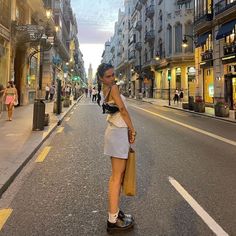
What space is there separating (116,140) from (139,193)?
6.34 feet

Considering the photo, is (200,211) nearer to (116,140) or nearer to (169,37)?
(116,140)

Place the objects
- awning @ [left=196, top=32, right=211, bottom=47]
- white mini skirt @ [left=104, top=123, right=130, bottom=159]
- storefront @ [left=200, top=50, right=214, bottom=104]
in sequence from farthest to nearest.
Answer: awning @ [left=196, top=32, right=211, bottom=47]
storefront @ [left=200, top=50, right=214, bottom=104]
white mini skirt @ [left=104, top=123, right=130, bottom=159]

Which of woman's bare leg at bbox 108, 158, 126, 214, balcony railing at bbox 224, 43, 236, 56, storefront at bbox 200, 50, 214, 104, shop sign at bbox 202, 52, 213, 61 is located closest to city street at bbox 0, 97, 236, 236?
woman's bare leg at bbox 108, 158, 126, 214

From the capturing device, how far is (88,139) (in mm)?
12789

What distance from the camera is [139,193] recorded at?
614 centimetres

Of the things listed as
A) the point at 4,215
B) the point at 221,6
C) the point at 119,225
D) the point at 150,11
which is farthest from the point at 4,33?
the point at 150,11

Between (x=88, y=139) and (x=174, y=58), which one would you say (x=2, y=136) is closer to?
(x=88, y=139)

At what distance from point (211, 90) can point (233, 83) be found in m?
4.62

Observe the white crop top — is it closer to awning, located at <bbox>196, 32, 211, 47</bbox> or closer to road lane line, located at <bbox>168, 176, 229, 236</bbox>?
road lane line, located at <bbox>168, 176, 229, 236</bbox>

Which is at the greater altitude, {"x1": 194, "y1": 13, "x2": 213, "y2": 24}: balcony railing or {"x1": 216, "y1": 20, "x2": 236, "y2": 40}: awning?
{"x1": 194, "y1": 13, "x2": 213, "y2": 24}: balcony railing

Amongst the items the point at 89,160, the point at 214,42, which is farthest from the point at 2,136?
the point at 214,42

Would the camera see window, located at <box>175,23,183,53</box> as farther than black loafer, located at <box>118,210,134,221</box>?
Yes

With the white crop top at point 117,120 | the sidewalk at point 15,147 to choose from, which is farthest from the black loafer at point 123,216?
the sidewalk at point 15,147

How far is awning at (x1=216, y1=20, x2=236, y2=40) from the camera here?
2894 cm
